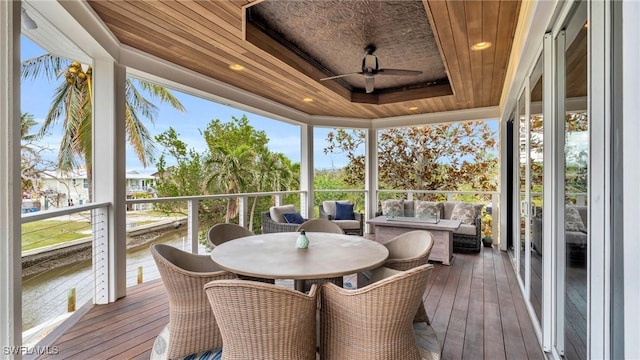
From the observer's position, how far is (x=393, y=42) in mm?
3520

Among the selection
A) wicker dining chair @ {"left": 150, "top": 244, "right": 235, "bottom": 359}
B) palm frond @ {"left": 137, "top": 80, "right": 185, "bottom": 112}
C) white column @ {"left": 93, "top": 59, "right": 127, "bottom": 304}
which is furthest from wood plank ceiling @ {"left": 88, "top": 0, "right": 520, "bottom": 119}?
palm frond @ {"left": 137, "top": 80, "right": 185, "bottom": 112}

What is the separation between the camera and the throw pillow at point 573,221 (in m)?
1.51

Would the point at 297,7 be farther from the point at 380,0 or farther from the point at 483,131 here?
the point at 483,131

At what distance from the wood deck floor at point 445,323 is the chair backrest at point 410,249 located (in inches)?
27.4

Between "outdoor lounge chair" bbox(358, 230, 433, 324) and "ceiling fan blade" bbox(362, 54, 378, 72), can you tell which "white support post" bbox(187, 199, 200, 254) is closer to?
"outdoor lounge chair" bbox(358, 230, 433, 324)

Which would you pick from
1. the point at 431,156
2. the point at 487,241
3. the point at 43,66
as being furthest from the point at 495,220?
the point at 43,66

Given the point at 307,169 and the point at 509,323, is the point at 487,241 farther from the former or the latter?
the point at 307,169

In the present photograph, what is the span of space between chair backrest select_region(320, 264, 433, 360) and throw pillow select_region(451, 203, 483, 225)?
14.4 feet

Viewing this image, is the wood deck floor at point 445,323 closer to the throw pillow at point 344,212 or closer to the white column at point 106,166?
the white column at point 106,166

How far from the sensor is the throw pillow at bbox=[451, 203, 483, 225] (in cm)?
546

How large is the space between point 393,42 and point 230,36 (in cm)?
187

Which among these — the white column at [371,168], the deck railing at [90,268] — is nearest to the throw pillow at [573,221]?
the deck railing at [90,268]

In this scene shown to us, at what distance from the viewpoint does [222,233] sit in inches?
121

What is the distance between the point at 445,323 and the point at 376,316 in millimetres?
1535
